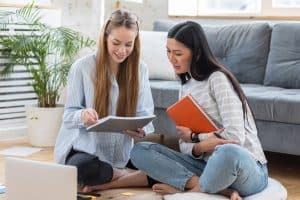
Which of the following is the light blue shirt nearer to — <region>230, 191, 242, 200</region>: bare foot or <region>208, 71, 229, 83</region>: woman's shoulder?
<region>208, 71, 229, 83</region>: woman's shoulder

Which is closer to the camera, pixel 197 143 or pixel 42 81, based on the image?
pixel 197 143

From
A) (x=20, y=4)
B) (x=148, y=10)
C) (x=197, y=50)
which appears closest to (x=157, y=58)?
(x=148, y=10)

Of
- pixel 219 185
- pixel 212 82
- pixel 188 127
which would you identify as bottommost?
pixel 219 185

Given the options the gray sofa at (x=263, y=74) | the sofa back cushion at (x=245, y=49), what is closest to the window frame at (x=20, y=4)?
the gray sofa at (x=263, y=74)

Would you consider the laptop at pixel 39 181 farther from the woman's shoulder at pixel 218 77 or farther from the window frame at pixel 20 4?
the window frame at pixel 20 4

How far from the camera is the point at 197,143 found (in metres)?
2.59

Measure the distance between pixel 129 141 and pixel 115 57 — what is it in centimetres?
45

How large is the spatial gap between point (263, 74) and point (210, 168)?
162 cm

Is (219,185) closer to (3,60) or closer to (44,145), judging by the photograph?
(44,145)

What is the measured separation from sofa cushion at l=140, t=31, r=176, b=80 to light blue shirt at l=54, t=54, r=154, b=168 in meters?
1.17

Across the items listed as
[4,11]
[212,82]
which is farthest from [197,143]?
[4,11]

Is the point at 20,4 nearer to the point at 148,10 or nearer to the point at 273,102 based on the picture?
the point at 148,10

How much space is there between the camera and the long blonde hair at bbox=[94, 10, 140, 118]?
2787 millimetres

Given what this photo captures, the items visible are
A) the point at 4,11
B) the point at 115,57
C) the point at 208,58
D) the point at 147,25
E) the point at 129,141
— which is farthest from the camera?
the point at 147,25
